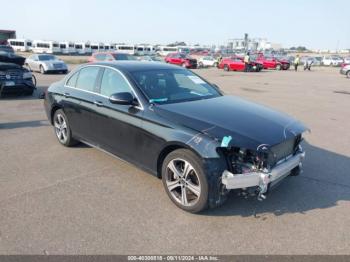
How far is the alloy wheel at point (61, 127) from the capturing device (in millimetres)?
5917

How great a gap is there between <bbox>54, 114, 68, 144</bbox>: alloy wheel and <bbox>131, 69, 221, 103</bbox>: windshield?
6.87ft

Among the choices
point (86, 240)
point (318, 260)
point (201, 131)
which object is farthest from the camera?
point (201, 131)

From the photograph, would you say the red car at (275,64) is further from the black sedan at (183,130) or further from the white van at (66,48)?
the white van at (66,48)

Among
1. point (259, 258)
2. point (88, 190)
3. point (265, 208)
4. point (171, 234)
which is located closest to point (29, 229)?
point (88, 190)

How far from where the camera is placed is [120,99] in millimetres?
4164

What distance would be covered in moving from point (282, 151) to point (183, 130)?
1258mm

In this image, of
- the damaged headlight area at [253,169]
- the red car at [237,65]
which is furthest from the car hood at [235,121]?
the red car at [237,65]

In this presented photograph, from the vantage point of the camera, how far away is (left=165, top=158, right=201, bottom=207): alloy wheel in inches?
145

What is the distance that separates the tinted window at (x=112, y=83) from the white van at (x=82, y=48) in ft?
231

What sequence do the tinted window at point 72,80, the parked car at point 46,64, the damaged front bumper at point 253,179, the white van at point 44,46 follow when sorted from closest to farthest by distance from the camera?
the damaged front bumper at point 253,179 < the tinted window at point 72,80 < the parked car at point 46,64 < the white van at point 44,46

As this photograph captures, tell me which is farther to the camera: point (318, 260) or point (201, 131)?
point (201, 131)

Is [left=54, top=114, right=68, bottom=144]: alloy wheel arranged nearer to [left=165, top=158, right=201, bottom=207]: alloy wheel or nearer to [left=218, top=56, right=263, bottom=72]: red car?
[left=165, top=158, right=201, bottom=207]: alloy wheel

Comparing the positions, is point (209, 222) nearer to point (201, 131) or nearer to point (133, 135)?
point (201, 131)

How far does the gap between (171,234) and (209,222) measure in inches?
19.6
